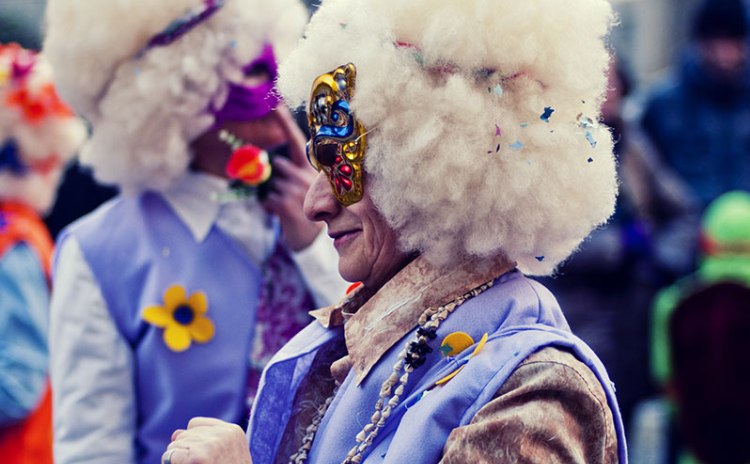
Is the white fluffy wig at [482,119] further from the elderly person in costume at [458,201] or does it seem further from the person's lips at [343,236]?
the person's lips at [343,236]

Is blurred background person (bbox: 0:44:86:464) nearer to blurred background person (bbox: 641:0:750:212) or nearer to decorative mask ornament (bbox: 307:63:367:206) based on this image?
decorative mask ornament (bbox: 307:63:367:206)

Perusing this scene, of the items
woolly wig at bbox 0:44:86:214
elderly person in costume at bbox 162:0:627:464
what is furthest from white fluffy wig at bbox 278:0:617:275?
woolly wig at bbox 0:44:86:214

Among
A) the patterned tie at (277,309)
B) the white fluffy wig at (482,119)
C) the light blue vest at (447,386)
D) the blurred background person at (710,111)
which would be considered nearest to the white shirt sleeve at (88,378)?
the patterned tie at (277,309)

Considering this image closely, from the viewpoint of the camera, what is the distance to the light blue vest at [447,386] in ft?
6.64

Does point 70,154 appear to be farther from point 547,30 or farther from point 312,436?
point 547,30

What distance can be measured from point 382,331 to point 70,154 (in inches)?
100.0

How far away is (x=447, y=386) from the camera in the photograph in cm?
206

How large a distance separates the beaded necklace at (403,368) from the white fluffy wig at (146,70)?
136cm

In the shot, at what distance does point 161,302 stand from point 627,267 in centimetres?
303

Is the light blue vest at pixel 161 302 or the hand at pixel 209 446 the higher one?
the hand at pixel 209 446

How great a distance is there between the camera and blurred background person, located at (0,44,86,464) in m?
3.71

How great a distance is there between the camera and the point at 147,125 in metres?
3.29

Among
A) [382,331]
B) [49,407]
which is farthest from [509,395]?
[49,407]

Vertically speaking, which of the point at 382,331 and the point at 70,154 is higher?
the point at 382,331
